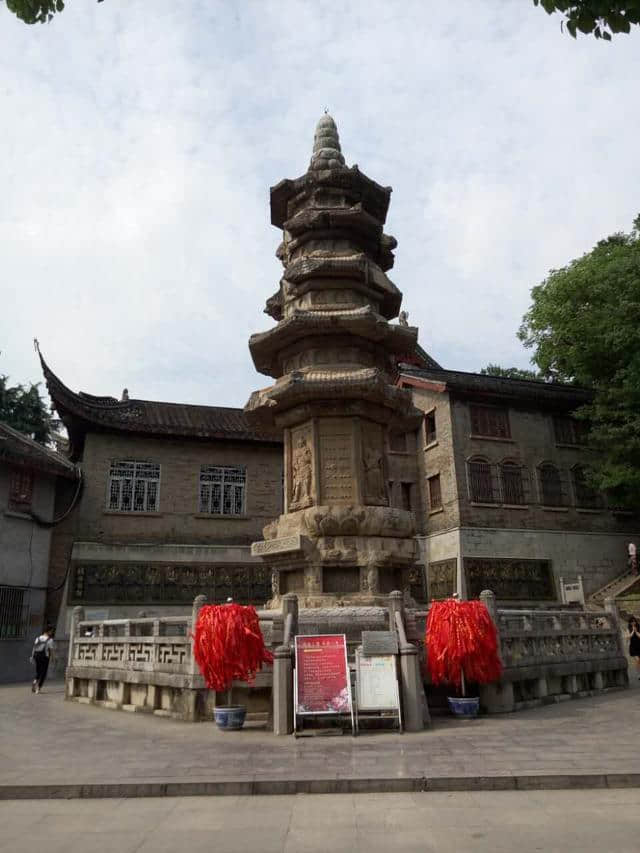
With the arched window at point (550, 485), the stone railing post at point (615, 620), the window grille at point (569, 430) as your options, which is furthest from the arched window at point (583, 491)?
the stone railing post at point (615, 620)

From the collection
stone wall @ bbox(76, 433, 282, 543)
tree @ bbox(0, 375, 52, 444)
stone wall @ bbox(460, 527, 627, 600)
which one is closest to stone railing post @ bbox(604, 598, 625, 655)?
stone wall @ bbox(460, 527, 627, 600)

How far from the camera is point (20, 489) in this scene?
881 inches

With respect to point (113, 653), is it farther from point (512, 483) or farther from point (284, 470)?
point (512, 483)

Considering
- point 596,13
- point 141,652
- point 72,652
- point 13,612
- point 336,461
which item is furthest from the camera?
point 13,612

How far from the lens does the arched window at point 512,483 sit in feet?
85.7

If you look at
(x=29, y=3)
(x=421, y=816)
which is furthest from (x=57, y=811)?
(x=29, y=3)

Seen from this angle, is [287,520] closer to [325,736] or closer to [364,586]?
[364,586]

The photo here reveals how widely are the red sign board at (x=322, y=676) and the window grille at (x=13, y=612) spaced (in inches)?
599

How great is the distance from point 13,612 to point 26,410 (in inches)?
662

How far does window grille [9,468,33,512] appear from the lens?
72.3ft

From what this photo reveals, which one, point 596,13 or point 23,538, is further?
point 23,538

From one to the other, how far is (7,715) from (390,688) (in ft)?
25.3

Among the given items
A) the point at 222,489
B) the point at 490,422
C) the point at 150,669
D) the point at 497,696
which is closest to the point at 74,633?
the point at 150,669

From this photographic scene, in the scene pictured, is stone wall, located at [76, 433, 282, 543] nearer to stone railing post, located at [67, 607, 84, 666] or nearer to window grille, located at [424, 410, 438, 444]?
window grille, located at [424, 410, 438, 444]
